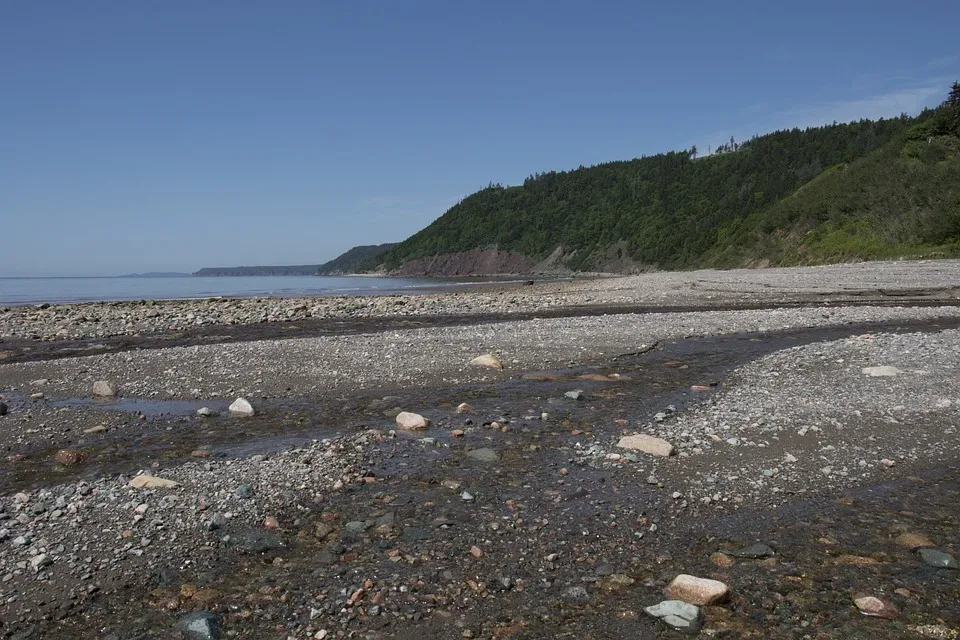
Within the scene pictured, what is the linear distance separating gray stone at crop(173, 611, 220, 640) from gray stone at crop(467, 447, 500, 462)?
3.52 metres

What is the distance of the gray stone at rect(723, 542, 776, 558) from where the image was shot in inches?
182

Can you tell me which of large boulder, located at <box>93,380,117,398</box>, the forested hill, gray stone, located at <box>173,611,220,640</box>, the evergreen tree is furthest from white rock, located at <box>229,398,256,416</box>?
the evergreen tree

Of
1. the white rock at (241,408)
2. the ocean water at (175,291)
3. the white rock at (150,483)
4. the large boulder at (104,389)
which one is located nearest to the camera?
the white rock at (150,483)

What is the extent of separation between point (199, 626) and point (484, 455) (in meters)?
3.78

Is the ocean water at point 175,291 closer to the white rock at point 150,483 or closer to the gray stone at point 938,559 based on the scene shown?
the white rock at point 150,483

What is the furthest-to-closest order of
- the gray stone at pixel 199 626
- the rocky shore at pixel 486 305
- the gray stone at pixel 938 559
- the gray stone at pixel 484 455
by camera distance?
1. the rocky shore at pixel 486 305
2. the gray stone at pixel 484 455
3. the gray stone at pixel 938 559
4. the gray stone at pixel 199 626

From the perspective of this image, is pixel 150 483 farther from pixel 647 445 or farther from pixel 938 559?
pixel 938 559

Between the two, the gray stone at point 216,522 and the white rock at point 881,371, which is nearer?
the gray stone at point 216,522

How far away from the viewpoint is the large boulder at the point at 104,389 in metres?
10.8

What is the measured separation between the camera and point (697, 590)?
13.3 feet

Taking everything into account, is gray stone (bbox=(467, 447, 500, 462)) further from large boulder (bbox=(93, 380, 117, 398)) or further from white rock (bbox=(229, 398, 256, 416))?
large boulder (bbox=(93, 380, 117, 398))

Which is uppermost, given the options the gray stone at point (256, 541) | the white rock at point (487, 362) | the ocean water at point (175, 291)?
the ocean water at point (175, 291)

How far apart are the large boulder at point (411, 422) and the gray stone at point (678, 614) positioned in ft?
15.6

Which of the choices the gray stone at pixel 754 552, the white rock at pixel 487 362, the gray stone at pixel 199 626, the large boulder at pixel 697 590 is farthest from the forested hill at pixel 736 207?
the gray stone at pixel 199 626
